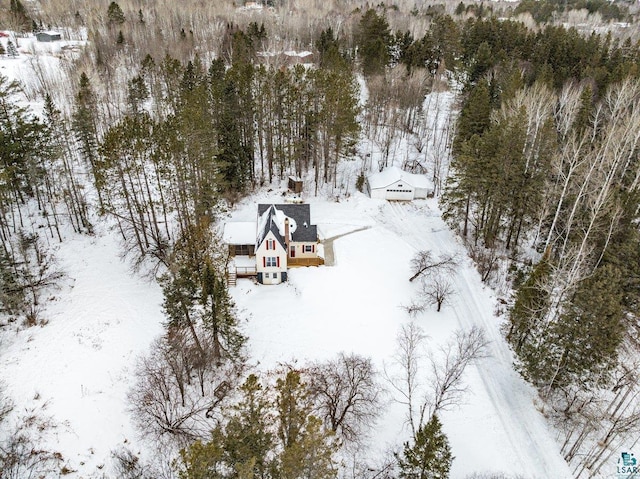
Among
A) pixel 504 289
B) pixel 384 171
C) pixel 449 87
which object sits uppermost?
pixel 449 87

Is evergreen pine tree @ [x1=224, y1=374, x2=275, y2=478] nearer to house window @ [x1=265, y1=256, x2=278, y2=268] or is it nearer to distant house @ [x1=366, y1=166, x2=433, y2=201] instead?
house window @ [x1=265, y1=256, x2=278, y2=268]

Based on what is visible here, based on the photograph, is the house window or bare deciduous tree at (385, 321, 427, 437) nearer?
bare deciduous tree at (385, 321, 427, 437)

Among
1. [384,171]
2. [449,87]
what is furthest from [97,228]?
[449,87]

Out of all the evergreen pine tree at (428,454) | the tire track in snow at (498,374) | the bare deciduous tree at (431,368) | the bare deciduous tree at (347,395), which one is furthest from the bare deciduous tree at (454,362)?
the evergreen pine tree at (428,454)

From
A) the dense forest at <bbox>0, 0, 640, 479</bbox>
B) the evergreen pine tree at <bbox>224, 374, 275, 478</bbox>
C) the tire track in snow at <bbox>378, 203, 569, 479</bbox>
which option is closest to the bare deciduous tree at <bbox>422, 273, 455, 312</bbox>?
the tire track in snow at <bbox>378, 203, 569, 479</bbox>

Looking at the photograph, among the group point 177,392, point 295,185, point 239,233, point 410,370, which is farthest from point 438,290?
point 295,185

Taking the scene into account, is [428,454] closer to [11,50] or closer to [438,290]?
[438,290]

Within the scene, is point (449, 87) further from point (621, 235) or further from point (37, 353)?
point (37, 353)
